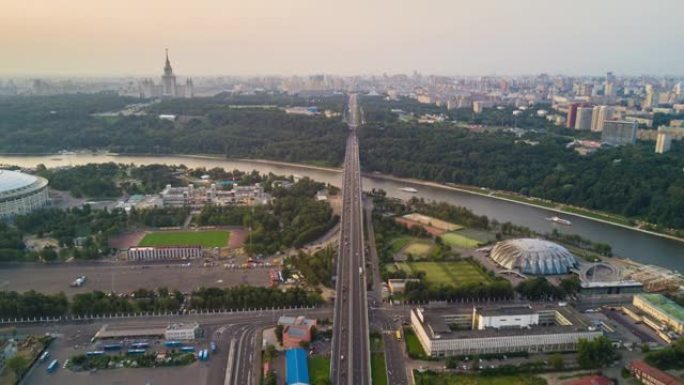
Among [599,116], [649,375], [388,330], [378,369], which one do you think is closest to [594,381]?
[649,375]

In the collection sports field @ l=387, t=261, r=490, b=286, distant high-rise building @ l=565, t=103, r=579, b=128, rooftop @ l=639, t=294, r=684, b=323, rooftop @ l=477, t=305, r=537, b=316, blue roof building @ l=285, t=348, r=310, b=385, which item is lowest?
sports field @ l=387, t=261, r=490, b=286

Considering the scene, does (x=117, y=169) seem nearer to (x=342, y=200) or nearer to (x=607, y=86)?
(x=342, y=200)

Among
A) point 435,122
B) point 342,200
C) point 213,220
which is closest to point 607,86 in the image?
point 435,122

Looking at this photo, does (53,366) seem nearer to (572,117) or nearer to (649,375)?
(649,375)

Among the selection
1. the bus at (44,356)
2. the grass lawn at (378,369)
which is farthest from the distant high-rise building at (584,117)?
the bus at (44,356)

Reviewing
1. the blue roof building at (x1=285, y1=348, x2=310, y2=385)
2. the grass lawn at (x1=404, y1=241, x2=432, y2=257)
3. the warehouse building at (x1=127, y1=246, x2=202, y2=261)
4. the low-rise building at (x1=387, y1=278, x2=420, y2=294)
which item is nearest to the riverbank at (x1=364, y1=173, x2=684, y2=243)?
the grass lawn at (x1=404, y1=241, x2=432, y2=257)

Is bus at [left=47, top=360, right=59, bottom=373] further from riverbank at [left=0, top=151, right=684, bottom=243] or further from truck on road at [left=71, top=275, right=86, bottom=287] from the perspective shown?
riverbank at [left=0, top=151, right=684, bottom=243]
